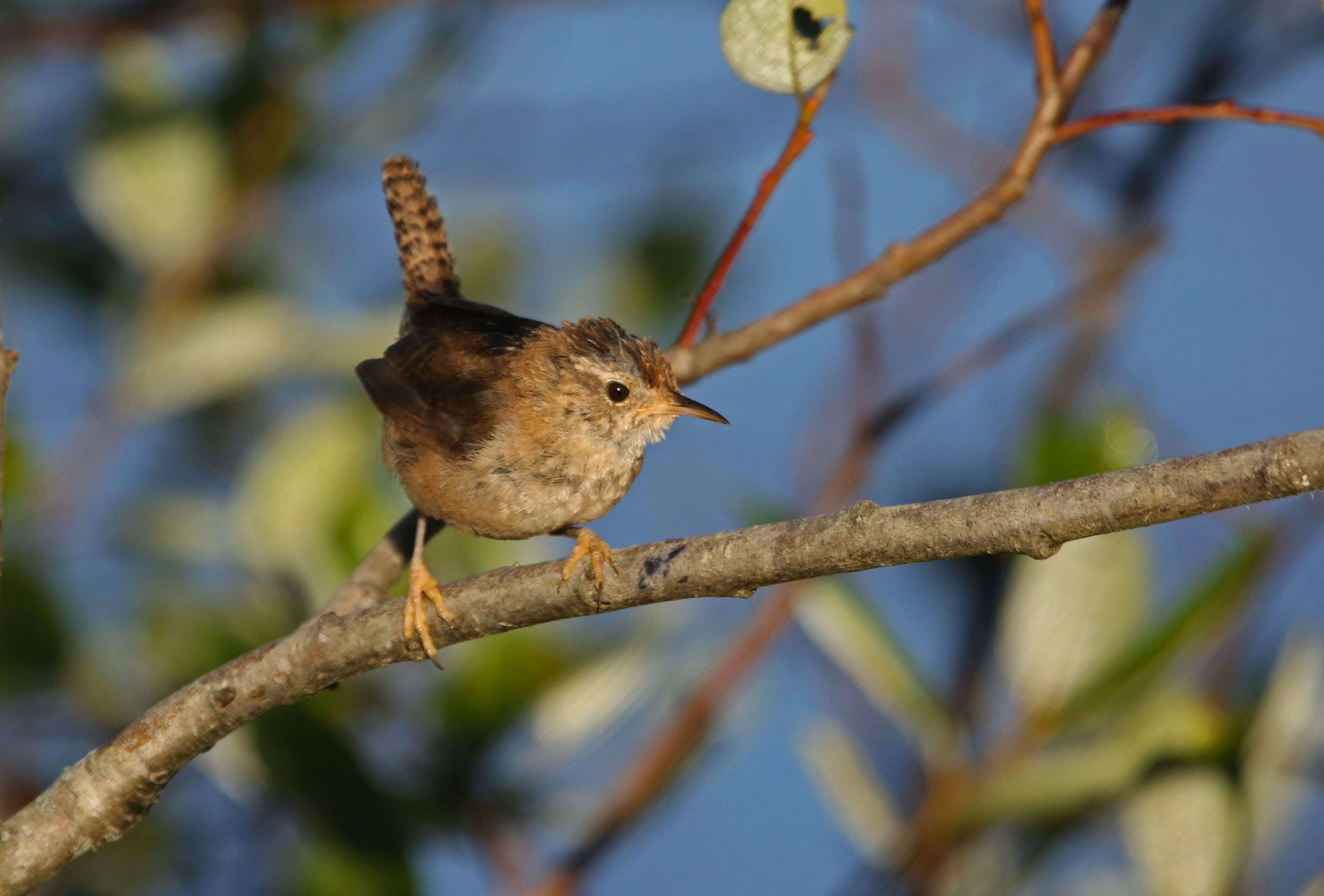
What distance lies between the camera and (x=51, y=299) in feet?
14.7

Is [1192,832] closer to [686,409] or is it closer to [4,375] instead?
[686,409]

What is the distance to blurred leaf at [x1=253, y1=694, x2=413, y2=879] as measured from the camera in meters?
2.71

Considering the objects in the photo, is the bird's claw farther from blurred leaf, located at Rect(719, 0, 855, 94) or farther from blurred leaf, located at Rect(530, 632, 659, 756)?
blurred leaf, located at Rect(719, 0, 855, 94)

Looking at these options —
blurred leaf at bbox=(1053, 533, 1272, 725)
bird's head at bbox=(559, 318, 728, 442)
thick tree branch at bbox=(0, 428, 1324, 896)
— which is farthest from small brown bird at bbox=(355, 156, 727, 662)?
blurred leaf at bbox=(1053, 533, 1272, 725)

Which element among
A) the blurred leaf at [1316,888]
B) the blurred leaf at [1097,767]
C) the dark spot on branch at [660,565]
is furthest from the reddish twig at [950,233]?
the blurred leaf at [1316,888]

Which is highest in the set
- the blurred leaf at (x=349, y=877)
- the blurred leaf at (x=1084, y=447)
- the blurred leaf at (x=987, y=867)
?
the blurred leaf at (x=1084, y=447)

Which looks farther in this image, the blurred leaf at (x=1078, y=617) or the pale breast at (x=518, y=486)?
the pale breast at (x=518, y=486)

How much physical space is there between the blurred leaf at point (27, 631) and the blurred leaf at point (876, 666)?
6.68 feet

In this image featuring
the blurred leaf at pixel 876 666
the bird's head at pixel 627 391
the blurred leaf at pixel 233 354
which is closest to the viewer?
the blurred leaf at pixel 876 666

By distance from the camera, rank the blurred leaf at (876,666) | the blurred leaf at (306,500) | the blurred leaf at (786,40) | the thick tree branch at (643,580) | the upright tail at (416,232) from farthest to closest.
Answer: the upright tail at (416,232) → the blurred leaf at (306,500) → the blurred leaf at (876,666) → the blurred leaf at (786,40) → the thick tree branch at (643,580)

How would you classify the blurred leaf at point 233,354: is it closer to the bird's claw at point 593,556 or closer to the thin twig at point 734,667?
the bird's claw at point 593,556

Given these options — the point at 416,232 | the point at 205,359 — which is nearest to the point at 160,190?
the point at 205,359

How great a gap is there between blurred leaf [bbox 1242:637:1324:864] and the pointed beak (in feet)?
5.07

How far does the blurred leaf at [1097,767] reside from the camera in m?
2.64
